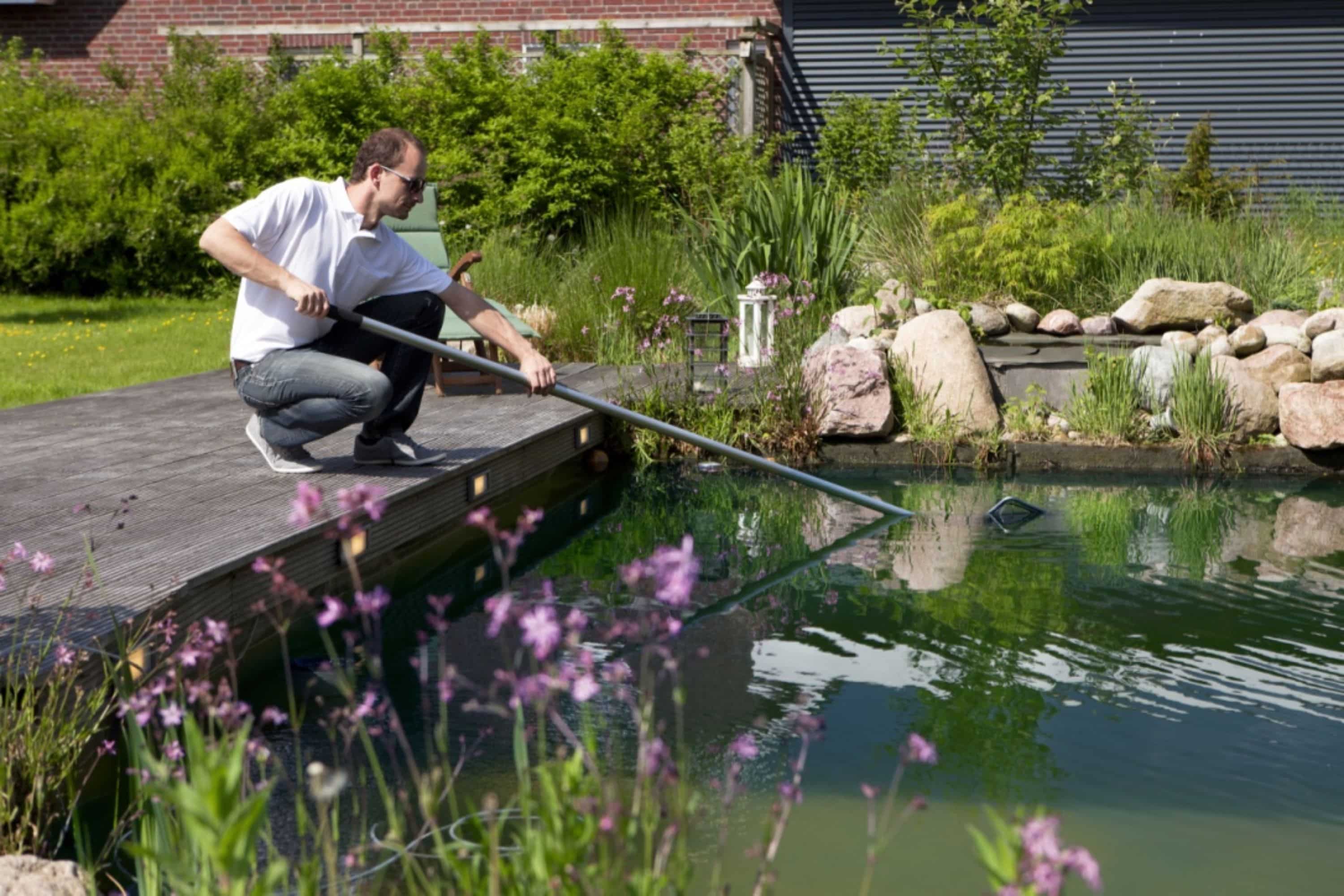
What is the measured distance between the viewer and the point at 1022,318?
761 centimetres

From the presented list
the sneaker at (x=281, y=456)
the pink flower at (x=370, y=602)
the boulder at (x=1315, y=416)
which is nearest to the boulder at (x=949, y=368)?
the boulder at (x=1315, y=416)

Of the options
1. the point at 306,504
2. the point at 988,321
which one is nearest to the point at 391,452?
the point at 306,504

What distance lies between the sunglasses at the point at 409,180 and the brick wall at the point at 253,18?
10097 millimetres

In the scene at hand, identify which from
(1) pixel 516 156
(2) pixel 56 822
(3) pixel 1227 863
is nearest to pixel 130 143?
(1) pixel 516 156

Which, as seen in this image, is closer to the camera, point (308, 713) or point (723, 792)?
point (723, 792)

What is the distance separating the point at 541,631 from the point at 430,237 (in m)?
6.29

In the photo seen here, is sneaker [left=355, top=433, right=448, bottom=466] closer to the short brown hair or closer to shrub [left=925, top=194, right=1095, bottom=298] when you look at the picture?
the short brown hair

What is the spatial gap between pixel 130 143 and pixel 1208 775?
10.9 metres

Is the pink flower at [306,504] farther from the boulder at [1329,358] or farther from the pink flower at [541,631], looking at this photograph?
the boulder at [1329,358]

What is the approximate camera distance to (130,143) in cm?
1185

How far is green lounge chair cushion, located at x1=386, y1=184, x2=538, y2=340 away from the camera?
688 centimetres

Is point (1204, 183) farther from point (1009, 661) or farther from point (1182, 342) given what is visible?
point (1009, 661)

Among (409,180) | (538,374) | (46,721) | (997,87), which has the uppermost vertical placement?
(997,87)

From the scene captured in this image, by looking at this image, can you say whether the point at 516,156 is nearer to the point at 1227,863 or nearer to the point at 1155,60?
the point at 1155,60
